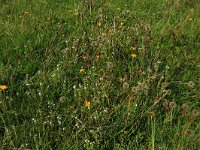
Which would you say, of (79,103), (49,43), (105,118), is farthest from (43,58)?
(105,118)

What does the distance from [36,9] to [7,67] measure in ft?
5.76

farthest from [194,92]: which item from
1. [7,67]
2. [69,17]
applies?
[69,17]

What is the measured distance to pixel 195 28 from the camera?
4461 mm

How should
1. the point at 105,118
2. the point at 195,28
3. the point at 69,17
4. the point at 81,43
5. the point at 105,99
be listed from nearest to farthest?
the point at 105,118, the point at 105,99, the point at 81,43, the point at 195,28, the point at 69,17

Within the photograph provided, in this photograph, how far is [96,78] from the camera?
3291 millimetres

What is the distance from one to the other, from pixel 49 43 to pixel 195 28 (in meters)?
1.87

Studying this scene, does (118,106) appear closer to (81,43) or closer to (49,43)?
(81,43)

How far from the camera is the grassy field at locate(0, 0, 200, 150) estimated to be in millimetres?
2605

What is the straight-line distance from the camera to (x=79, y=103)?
2832mm

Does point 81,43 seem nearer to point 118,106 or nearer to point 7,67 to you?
point 7,67

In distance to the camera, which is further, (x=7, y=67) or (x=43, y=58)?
(x=43, y=58)

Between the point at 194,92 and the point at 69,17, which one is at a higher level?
the point at 69,17

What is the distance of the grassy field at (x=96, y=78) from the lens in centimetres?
261

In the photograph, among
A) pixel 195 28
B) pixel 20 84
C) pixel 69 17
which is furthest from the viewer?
pixel 69 17
